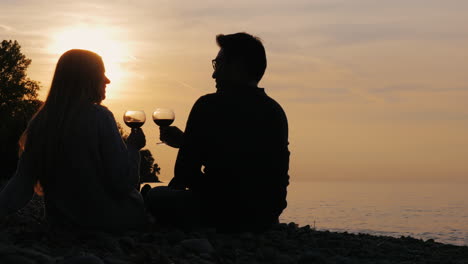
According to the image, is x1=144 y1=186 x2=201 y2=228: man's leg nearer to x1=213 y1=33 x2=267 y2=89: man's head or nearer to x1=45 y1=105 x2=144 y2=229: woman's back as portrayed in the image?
x1=45 y1=105 x2=144 y2=229: woman's back

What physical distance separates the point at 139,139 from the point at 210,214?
1.28 m

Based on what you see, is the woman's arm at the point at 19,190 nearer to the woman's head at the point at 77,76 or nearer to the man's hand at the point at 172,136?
the woman's head at the point at 77,76

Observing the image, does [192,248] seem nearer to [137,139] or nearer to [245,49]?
[137,139]

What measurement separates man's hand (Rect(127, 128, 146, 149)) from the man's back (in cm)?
45

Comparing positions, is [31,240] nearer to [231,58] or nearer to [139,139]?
[139,139]

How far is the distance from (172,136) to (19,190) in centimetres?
184

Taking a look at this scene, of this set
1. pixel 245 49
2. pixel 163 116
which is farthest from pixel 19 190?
pixel 245 49

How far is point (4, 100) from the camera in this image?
43.2 metres

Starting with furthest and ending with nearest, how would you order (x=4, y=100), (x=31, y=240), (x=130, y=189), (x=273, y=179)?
(x=4, y=100) → (x=273, y=179) → (x=130, y=189) → (x=31, y=240)

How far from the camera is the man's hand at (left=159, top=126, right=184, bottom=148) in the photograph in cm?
769

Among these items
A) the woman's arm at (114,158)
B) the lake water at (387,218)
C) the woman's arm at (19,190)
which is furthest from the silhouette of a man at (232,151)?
the lake water at (387,218)

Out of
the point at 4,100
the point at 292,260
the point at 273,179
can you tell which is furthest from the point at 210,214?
the point at 4,100

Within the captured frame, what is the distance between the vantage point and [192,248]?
6.64 metres

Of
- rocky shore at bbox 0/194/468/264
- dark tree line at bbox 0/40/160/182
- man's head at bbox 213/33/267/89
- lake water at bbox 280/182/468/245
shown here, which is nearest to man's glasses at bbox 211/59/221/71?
man's head at bbox 213/33/267/89
